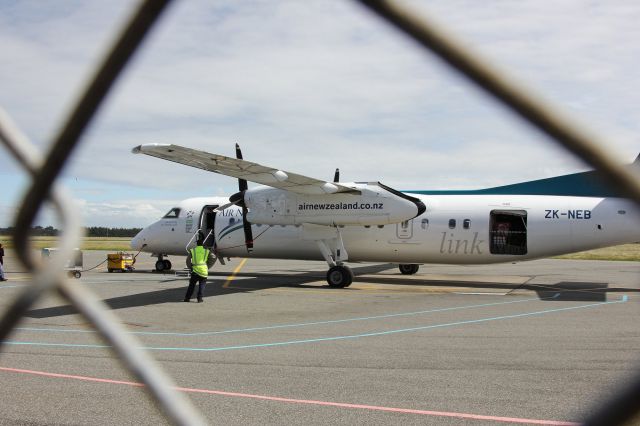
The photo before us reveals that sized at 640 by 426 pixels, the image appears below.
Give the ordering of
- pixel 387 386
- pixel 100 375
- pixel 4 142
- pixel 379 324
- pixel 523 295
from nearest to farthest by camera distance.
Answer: pixel 4 142 < pixel 387 386 < pixel 100 375 < pixel 379 324 < pixel 523 295

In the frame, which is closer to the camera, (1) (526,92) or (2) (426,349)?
(1) (526,92)

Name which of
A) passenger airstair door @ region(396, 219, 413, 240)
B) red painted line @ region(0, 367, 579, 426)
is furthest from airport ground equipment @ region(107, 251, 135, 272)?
red painted line @ region(0, 367, 579, 426)

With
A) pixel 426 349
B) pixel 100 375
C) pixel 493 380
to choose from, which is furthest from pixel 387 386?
pixel 100 375

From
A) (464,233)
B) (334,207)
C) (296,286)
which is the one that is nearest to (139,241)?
(296,286)

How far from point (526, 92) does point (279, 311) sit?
11.5 m

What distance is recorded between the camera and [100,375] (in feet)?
21.5

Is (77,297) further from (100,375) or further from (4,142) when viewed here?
(100,375)

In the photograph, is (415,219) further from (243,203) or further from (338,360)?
(338,360)

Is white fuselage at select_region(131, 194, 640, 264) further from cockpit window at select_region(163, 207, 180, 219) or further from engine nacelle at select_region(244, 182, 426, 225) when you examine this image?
cockpit window at select_region(163, 207, 180, 219)

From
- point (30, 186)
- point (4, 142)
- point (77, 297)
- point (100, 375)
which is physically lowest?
point (100, 375)

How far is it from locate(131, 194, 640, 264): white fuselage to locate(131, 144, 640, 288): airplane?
28 mm

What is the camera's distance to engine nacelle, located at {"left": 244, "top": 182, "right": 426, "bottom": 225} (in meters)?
16.4

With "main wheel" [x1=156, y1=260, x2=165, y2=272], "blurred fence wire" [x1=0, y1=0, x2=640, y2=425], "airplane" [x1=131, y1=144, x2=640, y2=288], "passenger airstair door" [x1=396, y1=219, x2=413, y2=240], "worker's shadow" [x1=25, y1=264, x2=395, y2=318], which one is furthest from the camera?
"main wheel" [x1=156, y1=260, x2=165, y2=272]

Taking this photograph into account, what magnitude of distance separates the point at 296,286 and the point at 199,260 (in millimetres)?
4830
